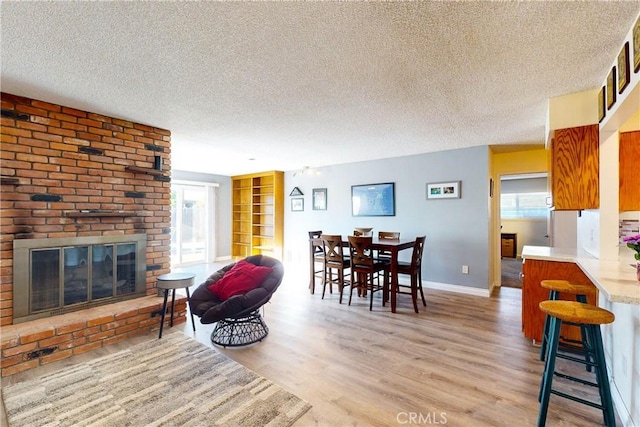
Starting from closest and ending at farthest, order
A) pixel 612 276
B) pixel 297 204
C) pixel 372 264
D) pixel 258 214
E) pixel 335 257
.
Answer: pixel 612 276
pixel 372 264
pixel 335 257
pixel 297 204
pixel 258 214

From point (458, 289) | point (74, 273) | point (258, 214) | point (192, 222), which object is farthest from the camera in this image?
point (258, 214)

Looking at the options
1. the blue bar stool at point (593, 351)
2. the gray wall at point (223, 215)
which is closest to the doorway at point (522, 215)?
the blue bar stool at point (593, 351)

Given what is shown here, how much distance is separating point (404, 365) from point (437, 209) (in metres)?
3.01

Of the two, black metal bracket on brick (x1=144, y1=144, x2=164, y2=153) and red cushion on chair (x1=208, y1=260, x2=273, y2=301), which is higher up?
black metal bracket on brick (x1=144, y1=144, x2=164, y2=153)

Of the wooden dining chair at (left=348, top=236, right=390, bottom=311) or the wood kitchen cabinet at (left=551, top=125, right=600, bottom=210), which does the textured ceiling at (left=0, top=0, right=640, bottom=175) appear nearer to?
the wood kitchen cabinet at (left=551, top=125, right=600, bottom=210)

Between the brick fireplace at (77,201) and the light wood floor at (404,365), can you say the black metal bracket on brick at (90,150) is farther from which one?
the light wood floor at (404,365)

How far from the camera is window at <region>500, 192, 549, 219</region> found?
788cm

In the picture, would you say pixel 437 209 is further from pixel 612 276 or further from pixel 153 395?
pixel 153 395

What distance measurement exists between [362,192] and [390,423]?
13.9ft

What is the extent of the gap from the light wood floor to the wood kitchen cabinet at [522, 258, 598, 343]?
0.59 feet

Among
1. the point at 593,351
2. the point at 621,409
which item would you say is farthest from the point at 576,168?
the point at 621,409

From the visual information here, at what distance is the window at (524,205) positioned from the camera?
788cm

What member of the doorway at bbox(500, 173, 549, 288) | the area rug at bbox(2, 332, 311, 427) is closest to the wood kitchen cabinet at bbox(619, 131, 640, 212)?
the area rug at bbox(2, 332, 311, 427)

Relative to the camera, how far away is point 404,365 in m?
2.37
